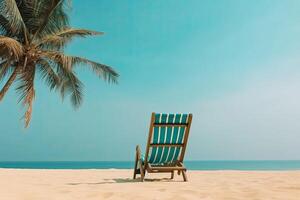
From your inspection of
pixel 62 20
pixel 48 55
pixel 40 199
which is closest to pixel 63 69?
pixel 48 55

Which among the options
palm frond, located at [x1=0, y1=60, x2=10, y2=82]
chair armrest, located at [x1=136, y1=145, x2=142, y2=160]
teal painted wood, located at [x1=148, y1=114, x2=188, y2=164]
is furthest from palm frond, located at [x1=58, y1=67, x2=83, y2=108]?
teal painted wood, located at [x1=148, y1=114, x2=188, y2=164]

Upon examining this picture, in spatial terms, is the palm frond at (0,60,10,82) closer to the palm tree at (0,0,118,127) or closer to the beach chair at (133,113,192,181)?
the palm tree at (0,0,118,127)

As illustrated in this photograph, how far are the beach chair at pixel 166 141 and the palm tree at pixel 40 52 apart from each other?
5021 millimetres

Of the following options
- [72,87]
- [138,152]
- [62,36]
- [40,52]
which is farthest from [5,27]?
[138,152]

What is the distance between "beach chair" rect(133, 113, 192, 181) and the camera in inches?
196

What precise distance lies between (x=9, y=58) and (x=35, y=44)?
1.09m

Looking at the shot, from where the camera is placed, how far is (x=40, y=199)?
3031mm

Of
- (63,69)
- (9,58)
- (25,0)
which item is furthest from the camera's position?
(63,69)

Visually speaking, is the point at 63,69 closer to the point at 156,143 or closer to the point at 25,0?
the point at 25,0

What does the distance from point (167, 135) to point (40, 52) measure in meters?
6.12

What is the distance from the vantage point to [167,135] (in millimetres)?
5086

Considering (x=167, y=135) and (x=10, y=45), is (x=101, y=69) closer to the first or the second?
(x=10, y=45)

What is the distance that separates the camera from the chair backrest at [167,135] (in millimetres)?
4977

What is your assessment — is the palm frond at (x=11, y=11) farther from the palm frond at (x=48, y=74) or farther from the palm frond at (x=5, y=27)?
the palm frond at (x=48, y=74)
